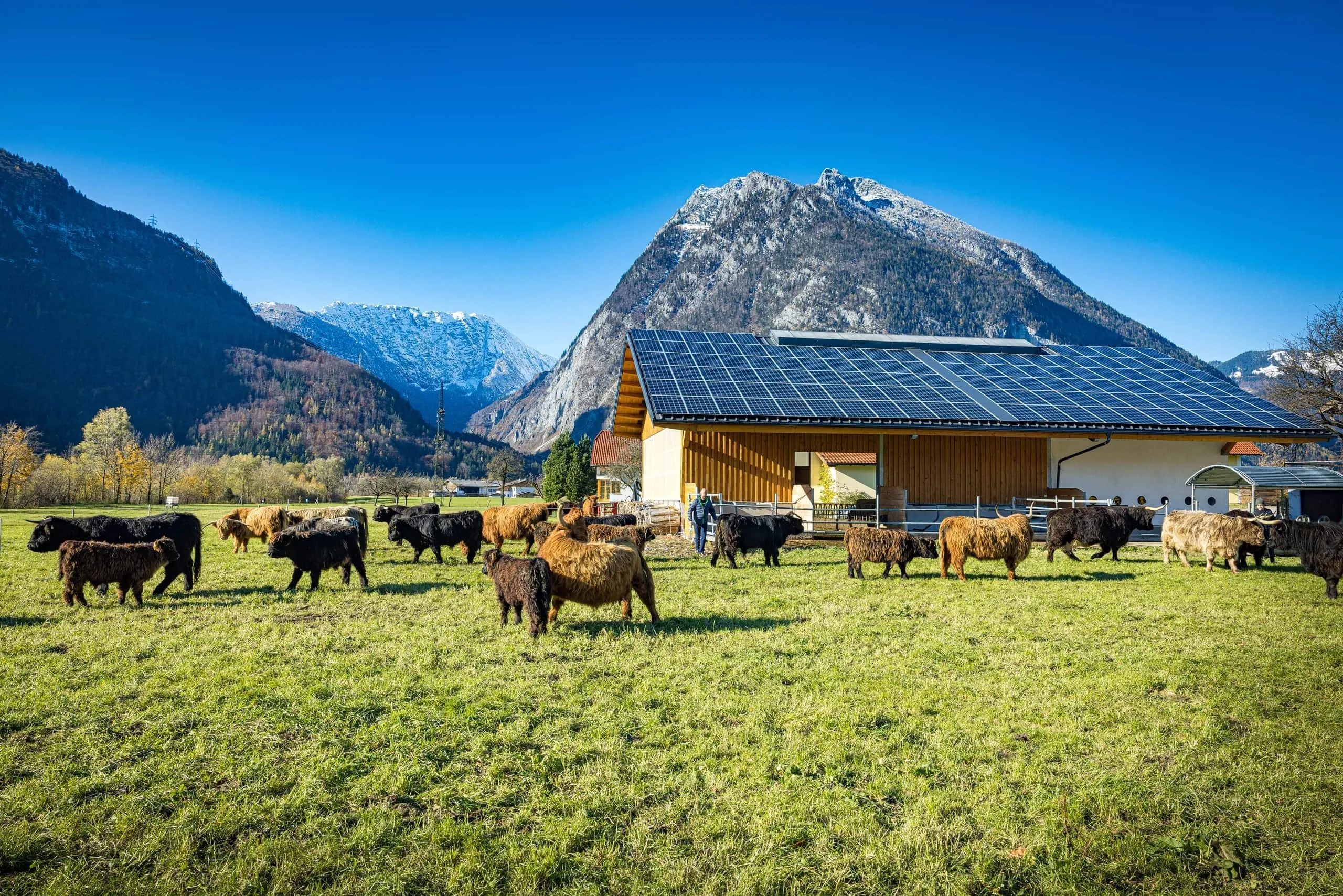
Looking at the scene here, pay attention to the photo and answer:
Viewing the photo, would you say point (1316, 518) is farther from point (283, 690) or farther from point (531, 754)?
point (283, 690)

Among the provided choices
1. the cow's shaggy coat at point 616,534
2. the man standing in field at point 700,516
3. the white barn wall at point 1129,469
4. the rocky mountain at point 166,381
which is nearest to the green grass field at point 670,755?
the cow's shaggy coat at point 616,534

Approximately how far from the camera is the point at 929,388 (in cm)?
2417

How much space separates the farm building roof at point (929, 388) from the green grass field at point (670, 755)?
12248mm

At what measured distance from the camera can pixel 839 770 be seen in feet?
16.0

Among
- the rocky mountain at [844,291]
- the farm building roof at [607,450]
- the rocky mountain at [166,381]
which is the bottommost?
the farm building roof at [607,450]

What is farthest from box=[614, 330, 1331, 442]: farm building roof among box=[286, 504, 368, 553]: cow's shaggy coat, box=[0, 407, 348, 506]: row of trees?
box=[0, 407, 348, 506]: row of trees

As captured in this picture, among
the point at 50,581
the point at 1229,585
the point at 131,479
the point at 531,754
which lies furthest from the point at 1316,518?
the point at 131,479

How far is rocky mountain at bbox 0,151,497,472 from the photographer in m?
145

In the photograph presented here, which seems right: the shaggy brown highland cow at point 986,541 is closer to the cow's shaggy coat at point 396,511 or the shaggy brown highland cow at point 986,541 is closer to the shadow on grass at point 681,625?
the shadow on grass at point 681,625

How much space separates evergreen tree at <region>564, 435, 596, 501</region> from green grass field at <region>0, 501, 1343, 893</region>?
48283mm

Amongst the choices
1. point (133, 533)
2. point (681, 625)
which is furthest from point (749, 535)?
point (133, 533)

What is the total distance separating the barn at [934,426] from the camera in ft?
70.4

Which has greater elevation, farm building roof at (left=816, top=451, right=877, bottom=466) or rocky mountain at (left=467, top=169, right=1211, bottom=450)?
rocky mountain at (left=467, top=169, right=1211, bottom=450)

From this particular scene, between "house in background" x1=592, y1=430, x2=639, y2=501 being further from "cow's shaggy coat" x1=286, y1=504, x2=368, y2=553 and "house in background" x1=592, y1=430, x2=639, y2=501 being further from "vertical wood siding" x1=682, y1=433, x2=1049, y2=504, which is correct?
"cow's shaggy coat" x1=286, y1=504, x2=368, y2=553
